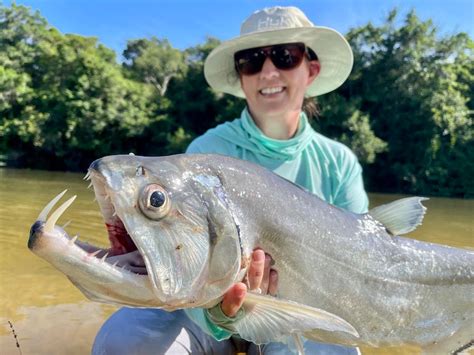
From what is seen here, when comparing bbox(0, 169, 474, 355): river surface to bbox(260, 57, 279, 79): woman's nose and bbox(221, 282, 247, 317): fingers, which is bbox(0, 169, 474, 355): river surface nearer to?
bbox(221, 282, 247, 317): fingers

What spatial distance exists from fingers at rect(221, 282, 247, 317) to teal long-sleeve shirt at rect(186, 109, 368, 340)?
1.33m

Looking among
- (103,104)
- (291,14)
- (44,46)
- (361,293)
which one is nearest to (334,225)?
(361,293)

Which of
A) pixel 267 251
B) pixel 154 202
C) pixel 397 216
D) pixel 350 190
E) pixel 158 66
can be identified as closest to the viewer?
pixel 154 202

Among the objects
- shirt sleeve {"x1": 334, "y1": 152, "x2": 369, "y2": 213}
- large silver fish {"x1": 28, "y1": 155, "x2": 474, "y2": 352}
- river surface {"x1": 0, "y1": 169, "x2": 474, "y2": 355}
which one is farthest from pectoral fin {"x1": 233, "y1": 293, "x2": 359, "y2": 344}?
river surface {"x1": 0, "y1": 169, "x2": 474, "y2": 355}

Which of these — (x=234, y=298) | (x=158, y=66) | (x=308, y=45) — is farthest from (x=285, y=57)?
(x=158, y=66)

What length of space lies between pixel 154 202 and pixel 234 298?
1.75 feet

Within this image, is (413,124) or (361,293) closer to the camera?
(361,293)

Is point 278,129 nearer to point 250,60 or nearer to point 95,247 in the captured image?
point 250,60

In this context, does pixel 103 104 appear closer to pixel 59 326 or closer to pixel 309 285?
pixel 59 326

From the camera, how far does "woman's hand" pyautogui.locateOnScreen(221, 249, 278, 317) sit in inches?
77.6

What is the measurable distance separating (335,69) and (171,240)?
8.19 ft

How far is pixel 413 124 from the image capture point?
3053 centimetres

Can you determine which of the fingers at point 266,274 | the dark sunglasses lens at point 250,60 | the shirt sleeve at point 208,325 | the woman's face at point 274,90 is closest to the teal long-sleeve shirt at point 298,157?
the woman's face at point 274,90

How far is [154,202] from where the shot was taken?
175 cm
